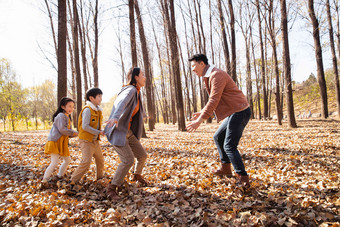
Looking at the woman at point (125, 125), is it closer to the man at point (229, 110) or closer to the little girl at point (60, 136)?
the man at point (229, 110)

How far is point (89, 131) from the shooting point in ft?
11.7

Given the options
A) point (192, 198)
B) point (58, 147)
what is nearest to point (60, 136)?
point (58, 147)

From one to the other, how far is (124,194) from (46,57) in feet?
58.5

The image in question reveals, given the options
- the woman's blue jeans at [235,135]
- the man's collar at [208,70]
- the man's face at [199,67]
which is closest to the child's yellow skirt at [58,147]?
the man's face at [199,67]

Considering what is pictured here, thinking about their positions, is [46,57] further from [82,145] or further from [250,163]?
[250,163]

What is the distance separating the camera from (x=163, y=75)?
1174 inches

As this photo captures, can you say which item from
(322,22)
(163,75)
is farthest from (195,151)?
(163,75)

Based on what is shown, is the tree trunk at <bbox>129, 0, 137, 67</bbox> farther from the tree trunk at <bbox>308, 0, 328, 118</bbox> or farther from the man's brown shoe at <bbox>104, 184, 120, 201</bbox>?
the tree trunk at <bbox>308, 0, 328, 118</bbox>

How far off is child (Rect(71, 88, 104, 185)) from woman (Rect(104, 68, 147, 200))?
1.66 feet

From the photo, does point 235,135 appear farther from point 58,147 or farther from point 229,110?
point 58,147

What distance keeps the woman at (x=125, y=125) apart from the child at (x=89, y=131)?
1.66 ft

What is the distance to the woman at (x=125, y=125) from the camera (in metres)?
3.14

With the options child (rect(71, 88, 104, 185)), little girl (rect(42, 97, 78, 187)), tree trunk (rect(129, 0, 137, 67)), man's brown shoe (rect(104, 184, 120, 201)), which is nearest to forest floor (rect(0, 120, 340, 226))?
man's brown shoe (rect(104, 184, 120, 201))

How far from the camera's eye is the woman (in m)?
3.14
